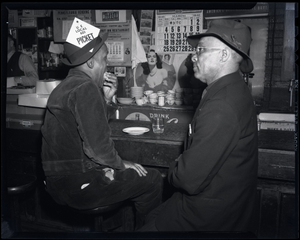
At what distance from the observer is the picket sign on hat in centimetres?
249

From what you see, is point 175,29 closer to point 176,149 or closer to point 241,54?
point 176,149

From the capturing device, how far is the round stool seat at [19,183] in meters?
2.46

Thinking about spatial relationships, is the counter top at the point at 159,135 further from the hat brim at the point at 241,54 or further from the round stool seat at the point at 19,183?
the hat brim at the point at 241,54

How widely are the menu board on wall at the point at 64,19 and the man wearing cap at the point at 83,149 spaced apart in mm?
3660

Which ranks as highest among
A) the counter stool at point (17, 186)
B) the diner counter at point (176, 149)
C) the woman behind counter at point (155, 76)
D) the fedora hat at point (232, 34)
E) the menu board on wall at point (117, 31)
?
the menu board on wall at point (117, 31)

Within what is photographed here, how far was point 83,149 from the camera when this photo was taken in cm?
231

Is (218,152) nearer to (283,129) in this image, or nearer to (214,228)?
(214,228)

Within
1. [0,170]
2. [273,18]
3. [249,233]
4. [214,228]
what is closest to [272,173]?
[249,233]

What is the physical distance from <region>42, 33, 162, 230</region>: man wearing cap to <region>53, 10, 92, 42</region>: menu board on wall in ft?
12.0

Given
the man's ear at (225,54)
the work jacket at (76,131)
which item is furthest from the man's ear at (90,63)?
the man's ear at (225,54)

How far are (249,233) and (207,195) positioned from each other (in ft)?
1.37

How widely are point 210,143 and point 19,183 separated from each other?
1891 mm

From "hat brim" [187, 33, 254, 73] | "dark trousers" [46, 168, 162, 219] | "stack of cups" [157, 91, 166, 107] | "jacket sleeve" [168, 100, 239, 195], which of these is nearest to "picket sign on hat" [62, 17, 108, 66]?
"hat brim" [187, 33, 254, 73]

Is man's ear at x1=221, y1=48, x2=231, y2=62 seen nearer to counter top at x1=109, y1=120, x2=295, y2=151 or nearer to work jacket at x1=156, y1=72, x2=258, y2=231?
work jacket at x1=156, y1=72, x2=258, y2=231
